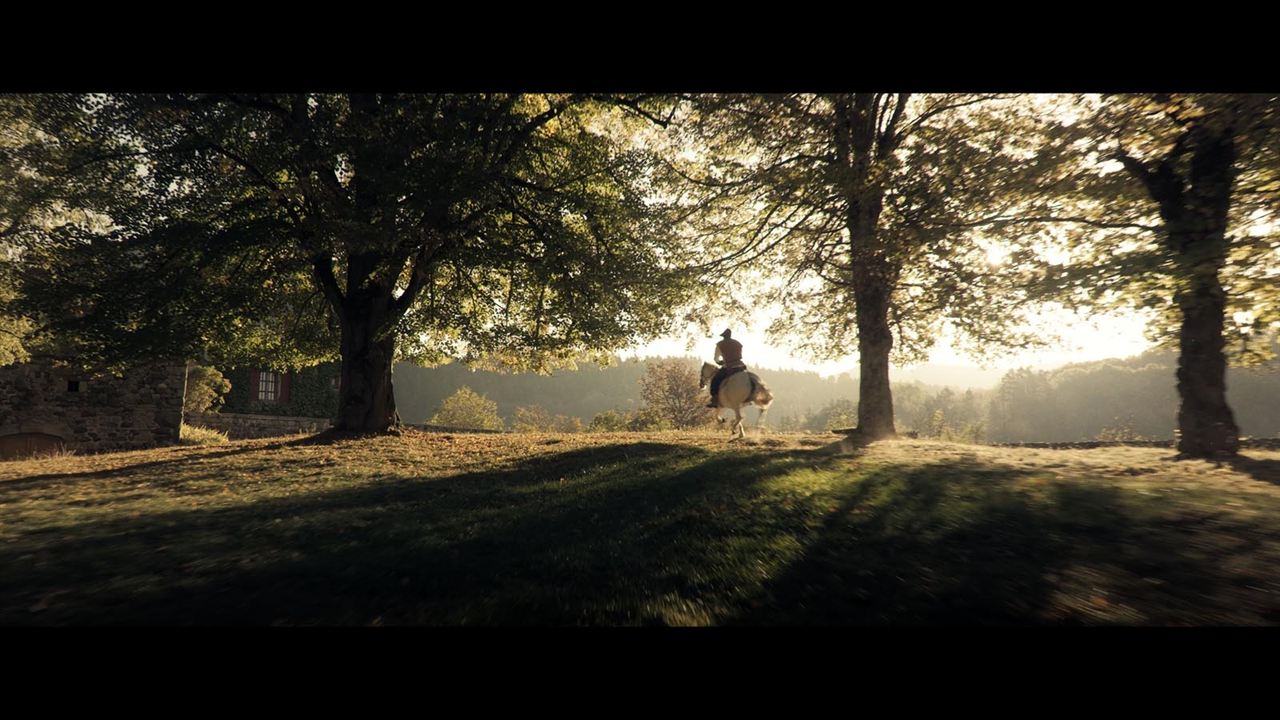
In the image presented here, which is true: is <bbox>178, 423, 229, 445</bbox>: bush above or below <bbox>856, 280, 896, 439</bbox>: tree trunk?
below

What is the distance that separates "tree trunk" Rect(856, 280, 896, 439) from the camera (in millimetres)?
14664

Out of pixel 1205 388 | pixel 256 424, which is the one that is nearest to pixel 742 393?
pixel 1205 388

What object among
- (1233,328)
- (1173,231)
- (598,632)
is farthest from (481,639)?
(1233,328)

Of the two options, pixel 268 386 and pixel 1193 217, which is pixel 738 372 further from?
pixel 268 386

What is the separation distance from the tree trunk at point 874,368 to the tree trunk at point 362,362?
44.4ft

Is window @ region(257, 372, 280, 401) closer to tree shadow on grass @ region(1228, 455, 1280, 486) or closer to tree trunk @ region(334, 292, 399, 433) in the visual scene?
tree trunk @ region(334, 292, 399, 433)

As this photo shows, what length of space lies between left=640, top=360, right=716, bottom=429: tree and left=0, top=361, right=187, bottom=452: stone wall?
91.8 ft

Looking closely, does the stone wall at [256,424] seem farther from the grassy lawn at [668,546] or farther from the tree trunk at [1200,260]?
the tree trunk at [1200,260]

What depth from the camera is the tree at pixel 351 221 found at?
10984 mm

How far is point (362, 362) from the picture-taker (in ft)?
48.0

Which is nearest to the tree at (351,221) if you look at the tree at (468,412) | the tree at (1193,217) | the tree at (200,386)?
the tree at (1193,217)

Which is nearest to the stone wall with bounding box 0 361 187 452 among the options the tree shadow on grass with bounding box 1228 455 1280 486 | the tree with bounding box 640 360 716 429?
the tree with bounding box 640 360 716 429

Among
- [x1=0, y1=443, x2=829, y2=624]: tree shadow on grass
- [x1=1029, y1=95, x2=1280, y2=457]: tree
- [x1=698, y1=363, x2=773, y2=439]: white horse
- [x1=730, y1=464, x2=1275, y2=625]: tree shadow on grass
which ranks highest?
[x1=1029, y1=95, x2=1280, y2=457]: tree
